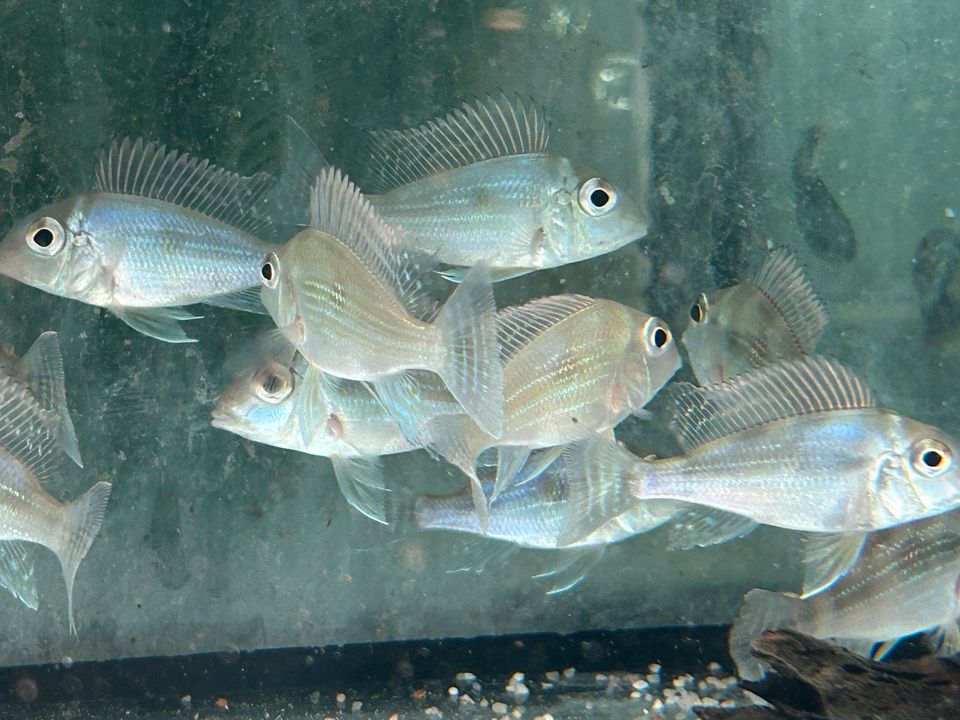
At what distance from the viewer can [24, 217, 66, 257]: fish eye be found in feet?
7.44

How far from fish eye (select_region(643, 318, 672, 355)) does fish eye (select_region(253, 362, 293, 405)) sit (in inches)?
44.0

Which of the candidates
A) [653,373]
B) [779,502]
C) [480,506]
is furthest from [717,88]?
[480,506]

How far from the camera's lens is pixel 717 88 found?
314 cm

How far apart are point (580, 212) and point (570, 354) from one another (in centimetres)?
46

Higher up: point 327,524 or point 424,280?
point 424,280

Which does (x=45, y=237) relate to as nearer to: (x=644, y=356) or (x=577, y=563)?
(x=644, y=356)

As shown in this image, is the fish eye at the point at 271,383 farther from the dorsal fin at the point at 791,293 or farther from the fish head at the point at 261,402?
the dorsal fin at the point at 791,293

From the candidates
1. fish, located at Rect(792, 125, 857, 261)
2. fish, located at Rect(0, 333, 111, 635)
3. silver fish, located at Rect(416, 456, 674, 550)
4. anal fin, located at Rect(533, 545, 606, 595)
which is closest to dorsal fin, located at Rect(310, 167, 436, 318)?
silver fish, located at Rect(416, 456, 674, 550)

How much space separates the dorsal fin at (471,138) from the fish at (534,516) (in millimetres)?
1035

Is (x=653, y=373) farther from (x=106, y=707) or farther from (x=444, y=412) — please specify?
(x=106, y=707)

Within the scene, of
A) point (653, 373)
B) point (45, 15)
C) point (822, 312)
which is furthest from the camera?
point (45, 15)

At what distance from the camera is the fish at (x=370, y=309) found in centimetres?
185

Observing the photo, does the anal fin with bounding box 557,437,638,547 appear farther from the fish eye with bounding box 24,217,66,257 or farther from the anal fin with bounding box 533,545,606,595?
the fish eye with bounding box 24,217,66,257

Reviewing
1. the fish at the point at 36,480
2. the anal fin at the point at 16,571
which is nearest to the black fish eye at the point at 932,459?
the fish at the point at 36,480
